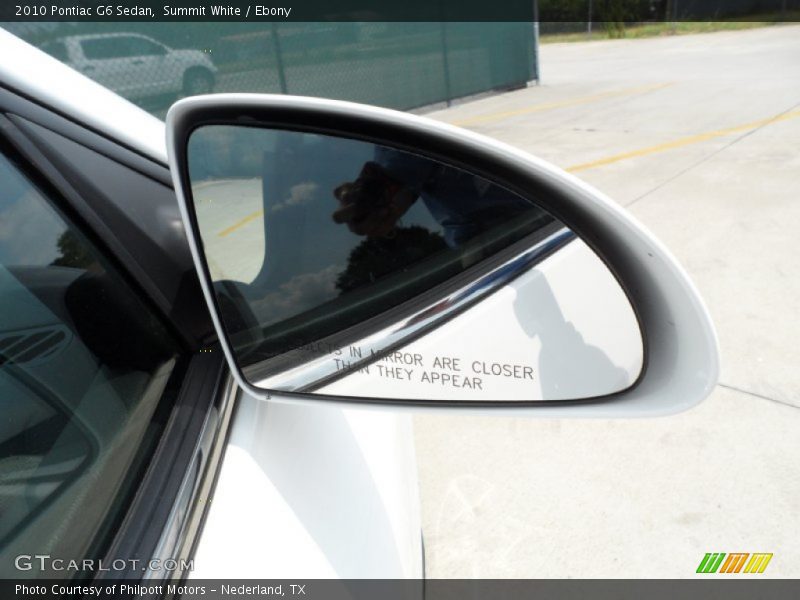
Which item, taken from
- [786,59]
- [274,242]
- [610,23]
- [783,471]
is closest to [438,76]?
[786,59]

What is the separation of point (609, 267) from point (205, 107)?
64 cm

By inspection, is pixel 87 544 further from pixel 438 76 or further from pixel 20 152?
pixel 438 76

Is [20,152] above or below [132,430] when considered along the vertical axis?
above

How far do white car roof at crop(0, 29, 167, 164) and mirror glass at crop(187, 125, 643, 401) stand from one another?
0.18 meters

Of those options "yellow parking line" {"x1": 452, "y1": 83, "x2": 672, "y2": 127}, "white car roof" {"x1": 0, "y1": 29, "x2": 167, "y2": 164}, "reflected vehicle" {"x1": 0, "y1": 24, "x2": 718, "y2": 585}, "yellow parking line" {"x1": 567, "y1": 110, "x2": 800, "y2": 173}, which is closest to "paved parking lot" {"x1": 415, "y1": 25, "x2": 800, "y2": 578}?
"reflected vehicle" {"x1": 0, "y1": 24, "x2": 718, "y2": 585}

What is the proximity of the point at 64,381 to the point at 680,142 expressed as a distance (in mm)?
9287

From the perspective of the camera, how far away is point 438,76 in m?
13.0

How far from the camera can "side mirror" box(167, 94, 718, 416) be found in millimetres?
Answer: 937

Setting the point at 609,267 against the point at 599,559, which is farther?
the point at 599,559

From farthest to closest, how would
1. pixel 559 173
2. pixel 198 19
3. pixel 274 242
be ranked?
pixel 198 19, pixel 274 242, pixel 559 173

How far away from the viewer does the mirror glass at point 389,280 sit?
100 centimetres

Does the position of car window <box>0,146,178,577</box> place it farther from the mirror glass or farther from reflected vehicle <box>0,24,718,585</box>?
the mirror glass

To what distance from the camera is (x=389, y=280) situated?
111 cm

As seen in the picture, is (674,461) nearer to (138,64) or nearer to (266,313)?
(266,313)
